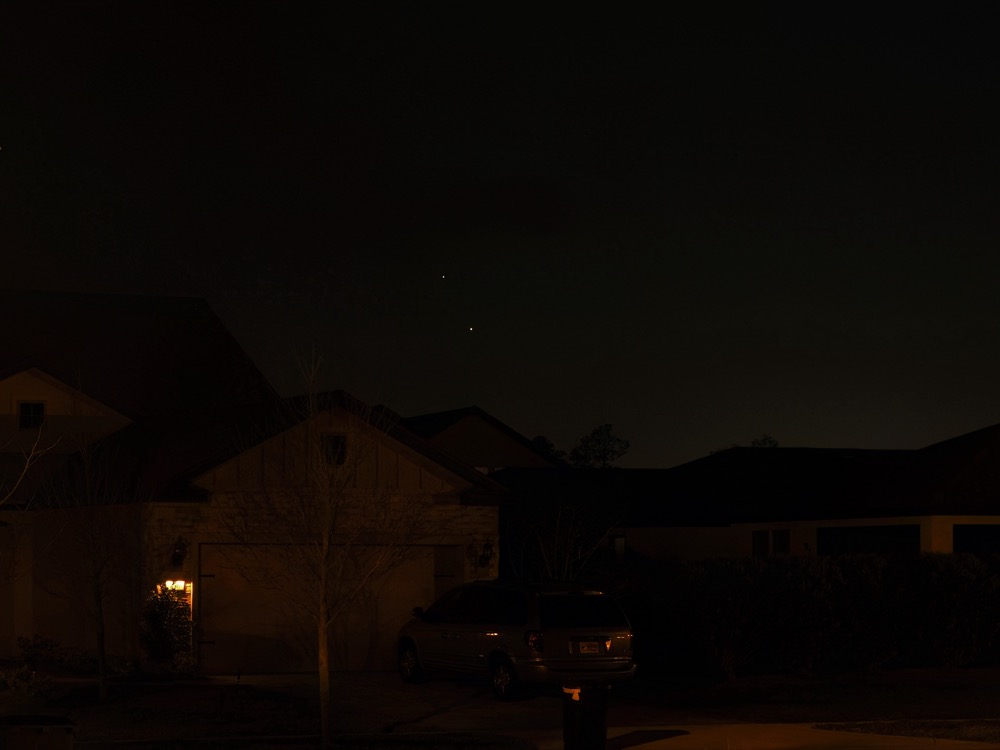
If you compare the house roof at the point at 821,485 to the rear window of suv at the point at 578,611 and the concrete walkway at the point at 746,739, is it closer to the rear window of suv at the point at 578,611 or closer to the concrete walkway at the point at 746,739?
the rear window of suv at the point at 578,611

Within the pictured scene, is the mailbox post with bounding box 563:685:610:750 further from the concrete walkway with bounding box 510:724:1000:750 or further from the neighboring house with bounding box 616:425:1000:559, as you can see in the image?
the neighboring house with bounding box 616:425:1000:559

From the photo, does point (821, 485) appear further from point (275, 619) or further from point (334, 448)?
point (334, 448)

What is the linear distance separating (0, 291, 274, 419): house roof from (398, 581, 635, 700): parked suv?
46.5 feet

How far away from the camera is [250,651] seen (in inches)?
942

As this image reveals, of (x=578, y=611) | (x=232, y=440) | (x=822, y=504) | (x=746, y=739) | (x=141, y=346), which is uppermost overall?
(x=141, y=346)

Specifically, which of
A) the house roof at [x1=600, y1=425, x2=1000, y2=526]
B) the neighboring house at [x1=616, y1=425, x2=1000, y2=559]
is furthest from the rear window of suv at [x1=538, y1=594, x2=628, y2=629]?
the house roof at [x1=600, y1=425, x2=1000, y2=526]

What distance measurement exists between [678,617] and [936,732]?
7092mm

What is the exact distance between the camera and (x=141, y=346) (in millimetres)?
36156

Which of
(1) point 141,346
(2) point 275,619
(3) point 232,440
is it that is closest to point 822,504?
(2) point 275,619

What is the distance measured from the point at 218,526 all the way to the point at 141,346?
45.1 ft

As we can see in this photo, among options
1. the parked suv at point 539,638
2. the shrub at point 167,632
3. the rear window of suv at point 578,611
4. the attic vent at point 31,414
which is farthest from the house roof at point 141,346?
the rear window of suv at point 578,611

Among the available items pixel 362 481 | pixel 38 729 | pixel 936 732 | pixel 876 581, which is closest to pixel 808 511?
pixel 876 581

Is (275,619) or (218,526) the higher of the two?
(218,526)

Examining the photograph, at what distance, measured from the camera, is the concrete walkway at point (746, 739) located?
16062 millimetres
